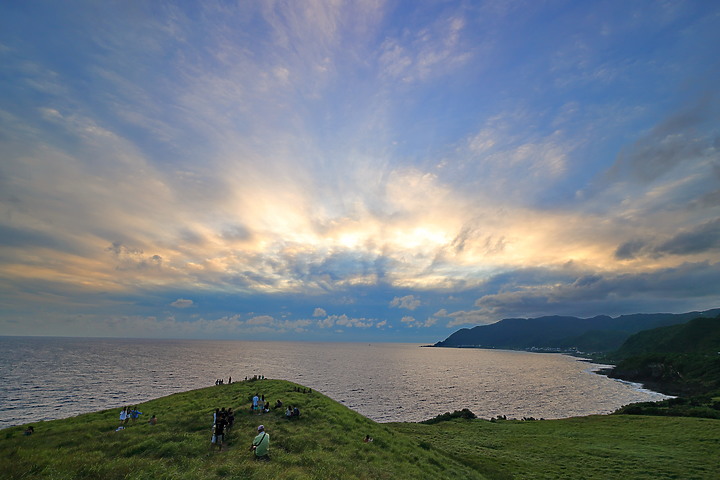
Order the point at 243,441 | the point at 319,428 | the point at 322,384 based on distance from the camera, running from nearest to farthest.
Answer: the point at 243,441
the point at 319,428
the point at 322,384

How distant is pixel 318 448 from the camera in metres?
26.8

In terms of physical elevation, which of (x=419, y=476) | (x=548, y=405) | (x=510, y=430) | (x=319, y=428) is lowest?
(x=548, y=405)

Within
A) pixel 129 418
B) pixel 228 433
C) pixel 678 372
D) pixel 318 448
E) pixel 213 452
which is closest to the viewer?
pixel 213 452

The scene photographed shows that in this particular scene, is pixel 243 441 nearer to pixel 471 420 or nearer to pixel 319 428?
Result: pixel 319 428

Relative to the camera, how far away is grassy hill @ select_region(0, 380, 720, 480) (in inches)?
838

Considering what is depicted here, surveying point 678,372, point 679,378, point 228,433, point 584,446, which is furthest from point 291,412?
point 678,372

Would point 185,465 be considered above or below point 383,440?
above

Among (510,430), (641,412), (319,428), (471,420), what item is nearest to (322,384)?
(471,420)

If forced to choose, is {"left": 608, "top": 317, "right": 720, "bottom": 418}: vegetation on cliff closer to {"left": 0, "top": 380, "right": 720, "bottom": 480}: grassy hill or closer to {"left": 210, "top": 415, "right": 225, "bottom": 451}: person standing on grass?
{"left": 0, "top": 380, "right": 720, "bottom": 480}: grassy hill

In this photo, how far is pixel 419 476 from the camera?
87.0 feet

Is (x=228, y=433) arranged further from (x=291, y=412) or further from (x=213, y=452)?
(x=291, y=412)

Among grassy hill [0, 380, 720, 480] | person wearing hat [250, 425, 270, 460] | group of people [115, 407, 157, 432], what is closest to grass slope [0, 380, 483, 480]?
grassy hill [0, 380, 720, 480]

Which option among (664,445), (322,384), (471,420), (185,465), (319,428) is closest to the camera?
(185,465)

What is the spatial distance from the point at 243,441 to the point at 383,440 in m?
13.8
